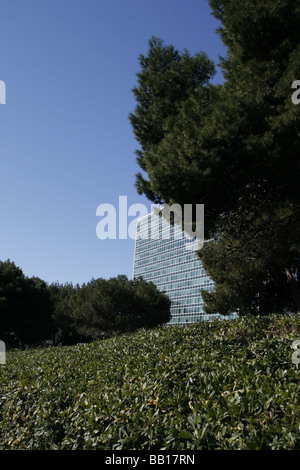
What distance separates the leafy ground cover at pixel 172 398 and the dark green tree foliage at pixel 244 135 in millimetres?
3736

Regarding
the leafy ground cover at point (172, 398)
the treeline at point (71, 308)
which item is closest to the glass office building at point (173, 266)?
the treeline at point (71, 308)

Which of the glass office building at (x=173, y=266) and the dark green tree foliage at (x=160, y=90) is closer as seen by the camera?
the dark green tree foliage at (x=160, y=90)

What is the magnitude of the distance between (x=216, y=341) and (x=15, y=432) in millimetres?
3031

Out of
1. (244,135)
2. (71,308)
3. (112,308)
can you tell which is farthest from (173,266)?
(244,135)

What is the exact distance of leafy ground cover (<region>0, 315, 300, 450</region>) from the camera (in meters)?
2.62

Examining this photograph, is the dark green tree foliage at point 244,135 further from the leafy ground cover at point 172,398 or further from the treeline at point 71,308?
the treeline at point 71,308

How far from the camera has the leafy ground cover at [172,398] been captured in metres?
2.62

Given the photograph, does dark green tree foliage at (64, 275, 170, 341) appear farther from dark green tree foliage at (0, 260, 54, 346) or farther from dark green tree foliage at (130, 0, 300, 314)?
dark green tree foliage at (130, 0, 300, 314)

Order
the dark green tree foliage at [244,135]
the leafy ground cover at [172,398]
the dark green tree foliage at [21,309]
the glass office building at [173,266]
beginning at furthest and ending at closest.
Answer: the glass office building at [173,266] < the dark green tree foliage at [21,309] < the dark green tree foliage at [244,135] < the leafy ground cover at [172,398]

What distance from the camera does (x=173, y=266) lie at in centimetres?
10019

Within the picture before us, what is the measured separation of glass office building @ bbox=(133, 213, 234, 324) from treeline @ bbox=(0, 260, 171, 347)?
3850 cm

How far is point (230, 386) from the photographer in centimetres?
321

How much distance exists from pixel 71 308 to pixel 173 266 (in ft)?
212

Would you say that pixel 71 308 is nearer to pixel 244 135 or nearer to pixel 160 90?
pixel 160 90
